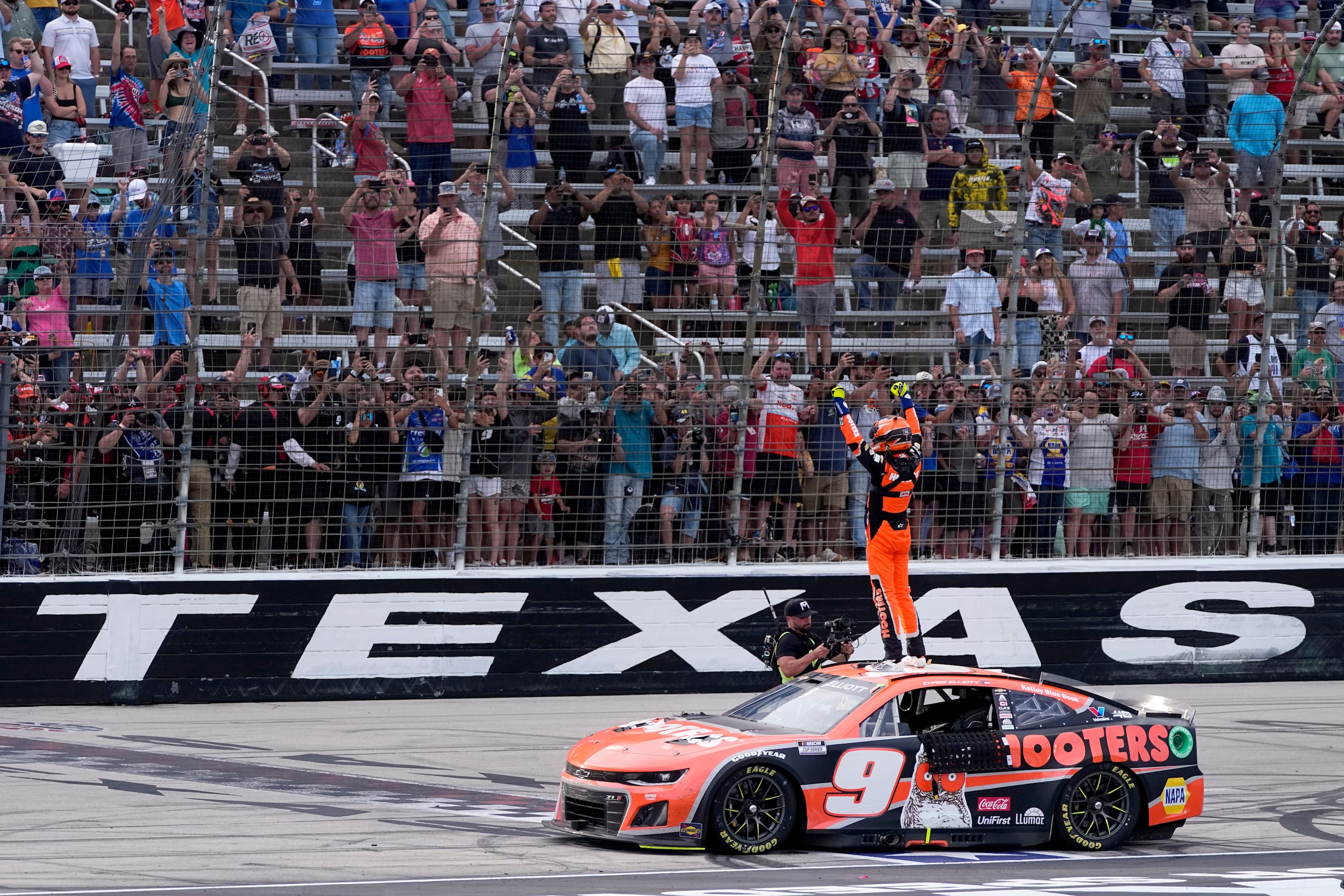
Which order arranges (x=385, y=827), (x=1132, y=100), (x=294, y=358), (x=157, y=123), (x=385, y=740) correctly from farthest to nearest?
(x=1132, y=100) < (x=157, y=123) < (x=294, y=358) < (x=385, y=740) < (x=385, y=827)

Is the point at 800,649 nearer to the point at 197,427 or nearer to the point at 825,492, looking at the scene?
the point at 825,492

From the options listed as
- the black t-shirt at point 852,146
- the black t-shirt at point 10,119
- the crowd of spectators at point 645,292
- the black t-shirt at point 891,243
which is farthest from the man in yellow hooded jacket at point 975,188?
the black t-shirt at point 10,119

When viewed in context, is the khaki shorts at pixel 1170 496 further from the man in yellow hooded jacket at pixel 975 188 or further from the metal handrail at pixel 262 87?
the metal handrail at pixel 262 87

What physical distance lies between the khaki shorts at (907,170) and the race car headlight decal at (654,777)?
8428mm

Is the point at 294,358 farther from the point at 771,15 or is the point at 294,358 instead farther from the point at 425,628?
the point at 771,15

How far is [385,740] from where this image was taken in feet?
41.7

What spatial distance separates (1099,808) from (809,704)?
5.86ft

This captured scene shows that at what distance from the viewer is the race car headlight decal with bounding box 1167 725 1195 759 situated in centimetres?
973

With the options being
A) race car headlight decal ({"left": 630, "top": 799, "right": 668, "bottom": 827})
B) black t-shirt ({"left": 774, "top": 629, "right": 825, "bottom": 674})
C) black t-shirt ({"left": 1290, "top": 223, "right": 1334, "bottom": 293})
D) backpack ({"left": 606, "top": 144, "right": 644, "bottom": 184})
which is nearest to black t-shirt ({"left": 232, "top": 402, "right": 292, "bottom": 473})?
backpack ({"left": 606, "top": 144, "right": 644, "bottom": 184})

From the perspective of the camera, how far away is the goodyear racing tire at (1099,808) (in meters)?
9.47

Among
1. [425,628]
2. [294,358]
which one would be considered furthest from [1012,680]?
[294,358]

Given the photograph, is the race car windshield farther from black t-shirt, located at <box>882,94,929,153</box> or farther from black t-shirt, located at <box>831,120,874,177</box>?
black t-shirt, located at <box>882,94,929,153</box>

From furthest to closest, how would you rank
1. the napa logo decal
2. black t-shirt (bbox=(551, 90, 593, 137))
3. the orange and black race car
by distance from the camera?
black t-shirt (bbox=(551, 90, 593, 137)) < the napa logo decal < the orange and black race car

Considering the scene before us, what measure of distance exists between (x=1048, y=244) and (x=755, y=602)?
469 cm
